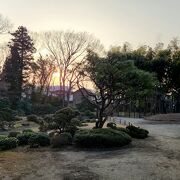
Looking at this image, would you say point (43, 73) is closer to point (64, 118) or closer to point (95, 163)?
point (64, 118)

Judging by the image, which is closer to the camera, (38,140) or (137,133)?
(38,140)

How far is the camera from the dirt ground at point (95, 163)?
11297mm

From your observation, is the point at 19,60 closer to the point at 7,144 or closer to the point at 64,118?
the point at 64,118

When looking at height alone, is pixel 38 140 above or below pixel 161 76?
below

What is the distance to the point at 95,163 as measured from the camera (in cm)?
1300

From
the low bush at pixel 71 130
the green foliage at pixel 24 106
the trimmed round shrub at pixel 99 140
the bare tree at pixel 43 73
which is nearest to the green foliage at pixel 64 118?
the low bush at pixel 71 130

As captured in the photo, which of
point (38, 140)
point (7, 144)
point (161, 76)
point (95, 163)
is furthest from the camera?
point (161, 76)

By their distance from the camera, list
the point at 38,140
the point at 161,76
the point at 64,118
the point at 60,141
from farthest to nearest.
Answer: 1. the point at 161,76
2. the point at 64,118
3. the point at 38,140
4. the point at 60,141

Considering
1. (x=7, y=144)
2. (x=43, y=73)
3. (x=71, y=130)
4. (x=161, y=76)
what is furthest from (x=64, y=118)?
(x=43, y=73)

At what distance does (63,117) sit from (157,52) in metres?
29.9

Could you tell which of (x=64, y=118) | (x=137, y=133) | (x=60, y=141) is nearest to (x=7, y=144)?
(x=60, y=141)

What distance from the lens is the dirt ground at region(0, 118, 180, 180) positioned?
11.3 metres

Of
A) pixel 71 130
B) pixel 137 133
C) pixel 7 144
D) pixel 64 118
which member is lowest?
pixel 7 144

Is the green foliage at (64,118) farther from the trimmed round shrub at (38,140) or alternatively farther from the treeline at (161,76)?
the treeline at (161,76)
